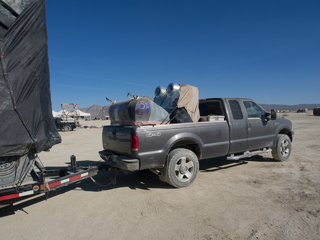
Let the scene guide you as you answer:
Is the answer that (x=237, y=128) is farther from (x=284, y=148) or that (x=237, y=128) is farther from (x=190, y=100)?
(x=284, y=148)

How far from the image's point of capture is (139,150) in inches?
163

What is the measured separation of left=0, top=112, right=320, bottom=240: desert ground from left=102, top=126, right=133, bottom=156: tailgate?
88 cm

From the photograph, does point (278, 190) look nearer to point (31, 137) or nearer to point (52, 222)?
point (52, 222)

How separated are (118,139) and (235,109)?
10.7 feet

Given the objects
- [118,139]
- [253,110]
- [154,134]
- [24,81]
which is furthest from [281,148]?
[24,81]

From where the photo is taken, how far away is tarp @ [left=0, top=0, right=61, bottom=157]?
3166 millimetres

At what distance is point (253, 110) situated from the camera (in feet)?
20.8

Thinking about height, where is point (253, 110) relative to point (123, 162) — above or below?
above

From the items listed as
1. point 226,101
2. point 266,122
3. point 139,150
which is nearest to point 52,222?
point 139,150

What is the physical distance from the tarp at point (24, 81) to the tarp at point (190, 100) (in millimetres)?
2915

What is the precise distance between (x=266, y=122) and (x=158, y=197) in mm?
4124

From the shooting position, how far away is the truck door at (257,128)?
6016 millimetres

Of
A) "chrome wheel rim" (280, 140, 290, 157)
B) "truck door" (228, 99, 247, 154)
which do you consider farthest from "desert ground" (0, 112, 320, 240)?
"chrome wheel rim" (280, 140, 290, 157)

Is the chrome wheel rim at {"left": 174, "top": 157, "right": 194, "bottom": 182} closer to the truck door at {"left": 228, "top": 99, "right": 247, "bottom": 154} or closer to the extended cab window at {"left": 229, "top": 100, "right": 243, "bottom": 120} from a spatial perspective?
the truck door at {"left": 228, "top": 99, "right": 247, "bottom": 154}
